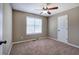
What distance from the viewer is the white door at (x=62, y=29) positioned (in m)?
4.03

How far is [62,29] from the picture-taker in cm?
437

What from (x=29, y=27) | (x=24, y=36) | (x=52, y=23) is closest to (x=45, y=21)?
(x=52, y=23)

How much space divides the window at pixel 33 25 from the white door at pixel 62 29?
1592mm

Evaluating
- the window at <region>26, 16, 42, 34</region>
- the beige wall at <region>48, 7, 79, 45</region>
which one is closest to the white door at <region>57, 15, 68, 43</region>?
the beige wall at <region>48, 7, 79, 45</region>

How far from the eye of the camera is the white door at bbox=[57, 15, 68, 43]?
13.2 feet

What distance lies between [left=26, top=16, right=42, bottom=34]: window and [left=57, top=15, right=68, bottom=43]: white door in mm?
1592

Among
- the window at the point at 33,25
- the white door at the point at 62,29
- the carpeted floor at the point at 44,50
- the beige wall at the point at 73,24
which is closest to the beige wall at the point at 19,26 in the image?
the window at the point at 33,25

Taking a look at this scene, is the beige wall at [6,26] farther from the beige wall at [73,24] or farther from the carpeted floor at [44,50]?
the beige wall at [73,24]

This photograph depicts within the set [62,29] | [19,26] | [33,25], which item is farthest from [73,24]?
[19,26]

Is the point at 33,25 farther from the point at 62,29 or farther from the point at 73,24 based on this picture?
the point at 73,24

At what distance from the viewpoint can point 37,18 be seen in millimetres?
5238

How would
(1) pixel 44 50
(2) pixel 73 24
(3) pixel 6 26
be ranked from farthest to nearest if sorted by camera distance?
(2) pixel 73 24 → (1) pixel 44 50 → (3) pixel 6 26

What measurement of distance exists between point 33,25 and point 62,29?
215 centimetres

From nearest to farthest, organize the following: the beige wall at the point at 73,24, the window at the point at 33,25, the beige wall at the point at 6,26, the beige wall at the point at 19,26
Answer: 1. the beige wall at the point at 6,26
2. the beige wall at the point at 73,24
3. the beige wall at the point at 19,26
4. the window at the point at 33,25
